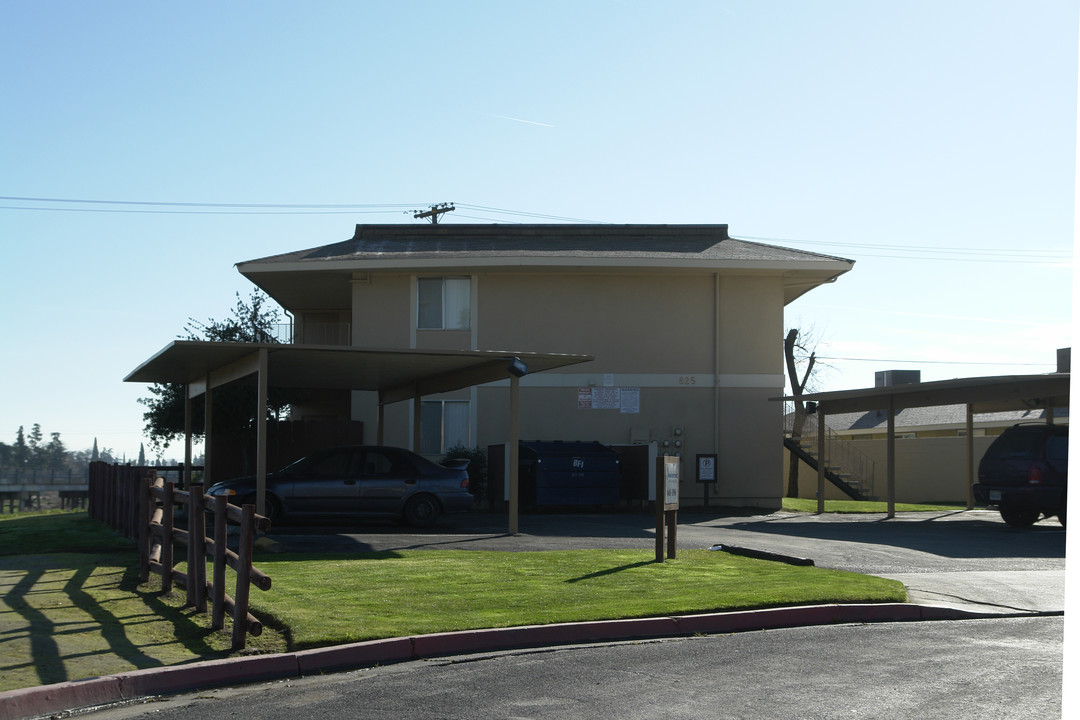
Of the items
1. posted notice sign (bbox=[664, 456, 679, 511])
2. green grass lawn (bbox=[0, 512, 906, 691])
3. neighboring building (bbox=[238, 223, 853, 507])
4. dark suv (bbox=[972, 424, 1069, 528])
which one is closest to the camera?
green grass lawn (bbox=[0, 512, 906, 691])

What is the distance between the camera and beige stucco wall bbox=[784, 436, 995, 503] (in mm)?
33500

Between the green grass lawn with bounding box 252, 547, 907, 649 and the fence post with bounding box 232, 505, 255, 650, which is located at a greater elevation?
the fence post with bounding box 232, 505, 255, 650

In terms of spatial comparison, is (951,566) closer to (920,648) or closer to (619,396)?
(920,648)

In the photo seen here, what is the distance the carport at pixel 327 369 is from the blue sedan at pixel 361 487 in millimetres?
733

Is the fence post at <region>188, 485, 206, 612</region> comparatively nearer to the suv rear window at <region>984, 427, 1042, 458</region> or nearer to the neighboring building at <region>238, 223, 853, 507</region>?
the suv rear window at <region>984, 427, 1042, 458</region>

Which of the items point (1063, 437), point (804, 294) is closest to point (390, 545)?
point (1063, 437)

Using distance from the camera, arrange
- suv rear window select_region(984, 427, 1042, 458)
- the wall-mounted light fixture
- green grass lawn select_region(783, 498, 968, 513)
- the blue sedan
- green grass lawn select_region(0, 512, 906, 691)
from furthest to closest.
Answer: green grass lawn select_region(783, 498, 968, 513)
suv rear window select_region(984, 427, 1042, 458)
the blue sedan
the wall-mounted light fixture
green grass lawn select_region(0, 512, 906, 691)

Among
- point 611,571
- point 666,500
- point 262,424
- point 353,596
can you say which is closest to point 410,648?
point 353,596

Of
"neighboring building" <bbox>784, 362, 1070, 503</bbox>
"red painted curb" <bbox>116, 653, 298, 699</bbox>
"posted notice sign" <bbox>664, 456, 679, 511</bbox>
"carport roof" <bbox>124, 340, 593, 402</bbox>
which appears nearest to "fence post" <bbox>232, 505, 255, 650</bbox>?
"red painted curb" <bbox>116, 653, 298, 699</bbox>

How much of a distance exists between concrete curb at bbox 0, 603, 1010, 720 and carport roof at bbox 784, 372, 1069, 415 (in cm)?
1160

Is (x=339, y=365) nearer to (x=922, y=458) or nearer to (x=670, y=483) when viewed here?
(x=670, y=483)

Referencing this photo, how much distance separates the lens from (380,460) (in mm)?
17719

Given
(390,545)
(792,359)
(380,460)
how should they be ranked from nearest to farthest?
(390,545)
(380,460)
(792,359)

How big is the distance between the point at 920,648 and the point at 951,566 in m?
5.82
